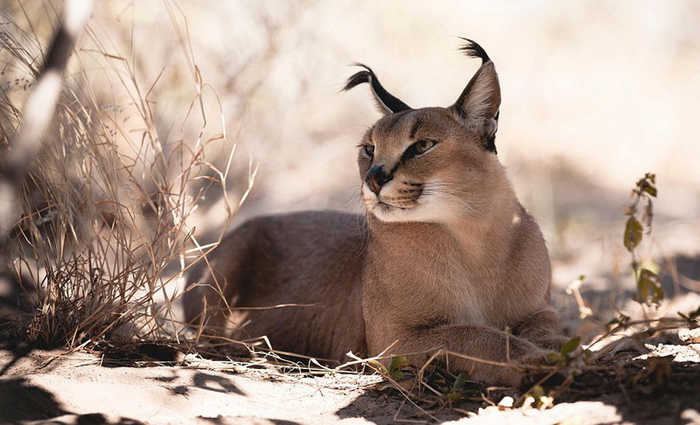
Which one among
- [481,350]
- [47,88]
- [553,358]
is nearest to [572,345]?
[553,358]

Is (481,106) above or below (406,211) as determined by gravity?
above

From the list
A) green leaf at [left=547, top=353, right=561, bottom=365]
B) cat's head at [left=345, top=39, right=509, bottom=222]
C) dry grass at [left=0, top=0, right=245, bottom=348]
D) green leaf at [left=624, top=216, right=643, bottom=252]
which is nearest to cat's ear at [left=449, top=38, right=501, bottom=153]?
cat's head at [left=345, top=39, right=509, bottom=222]

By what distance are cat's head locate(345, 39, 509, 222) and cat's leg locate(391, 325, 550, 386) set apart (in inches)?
23.6

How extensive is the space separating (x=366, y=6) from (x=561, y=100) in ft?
12.4

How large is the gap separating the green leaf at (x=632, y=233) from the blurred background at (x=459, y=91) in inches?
96.6

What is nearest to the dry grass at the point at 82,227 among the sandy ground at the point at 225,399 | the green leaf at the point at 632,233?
the sandy ground at the point at 225,399

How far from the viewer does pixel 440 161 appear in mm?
3682

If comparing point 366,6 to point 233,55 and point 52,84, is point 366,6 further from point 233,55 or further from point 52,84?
point 52,84

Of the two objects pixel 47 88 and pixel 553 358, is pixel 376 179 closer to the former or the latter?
pixel 553 358

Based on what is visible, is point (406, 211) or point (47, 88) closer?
point (47, 88)

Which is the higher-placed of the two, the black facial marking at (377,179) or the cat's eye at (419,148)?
the cat's eye at (419,148)

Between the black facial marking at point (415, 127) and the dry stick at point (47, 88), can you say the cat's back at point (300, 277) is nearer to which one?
the black facial marking at point (415, 127)

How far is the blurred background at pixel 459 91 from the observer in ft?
26.5

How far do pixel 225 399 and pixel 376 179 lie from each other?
128 cm
